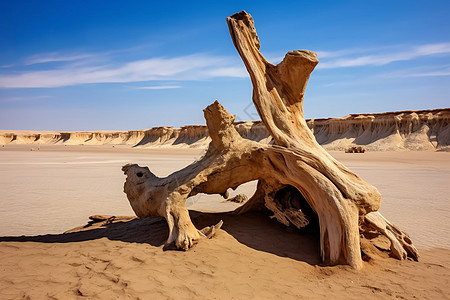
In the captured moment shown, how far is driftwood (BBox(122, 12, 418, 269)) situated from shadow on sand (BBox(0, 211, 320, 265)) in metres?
0.27

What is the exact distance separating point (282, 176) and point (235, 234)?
130cm

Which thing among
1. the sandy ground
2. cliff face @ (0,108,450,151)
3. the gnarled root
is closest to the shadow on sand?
the sandy ground

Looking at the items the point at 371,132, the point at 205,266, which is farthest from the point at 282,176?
the point at 371,132

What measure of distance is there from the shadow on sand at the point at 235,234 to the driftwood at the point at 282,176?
0.27m

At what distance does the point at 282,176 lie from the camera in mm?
5250

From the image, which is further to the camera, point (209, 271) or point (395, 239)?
point (395, 239)

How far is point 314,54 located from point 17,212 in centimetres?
851

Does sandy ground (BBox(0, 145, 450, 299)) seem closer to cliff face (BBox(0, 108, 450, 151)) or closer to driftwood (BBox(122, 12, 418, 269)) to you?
driftwood (BBox(122, 12, 418, 269))

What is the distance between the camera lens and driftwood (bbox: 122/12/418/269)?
4.68 m

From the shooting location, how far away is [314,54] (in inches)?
208

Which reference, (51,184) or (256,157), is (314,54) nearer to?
(256,157)

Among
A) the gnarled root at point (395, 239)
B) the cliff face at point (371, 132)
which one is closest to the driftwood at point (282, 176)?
the gnarled root at point (395, 239)

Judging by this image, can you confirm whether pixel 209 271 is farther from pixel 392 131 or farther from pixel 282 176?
pixel 392 131

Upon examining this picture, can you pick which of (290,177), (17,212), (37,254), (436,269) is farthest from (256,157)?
(17,212)
